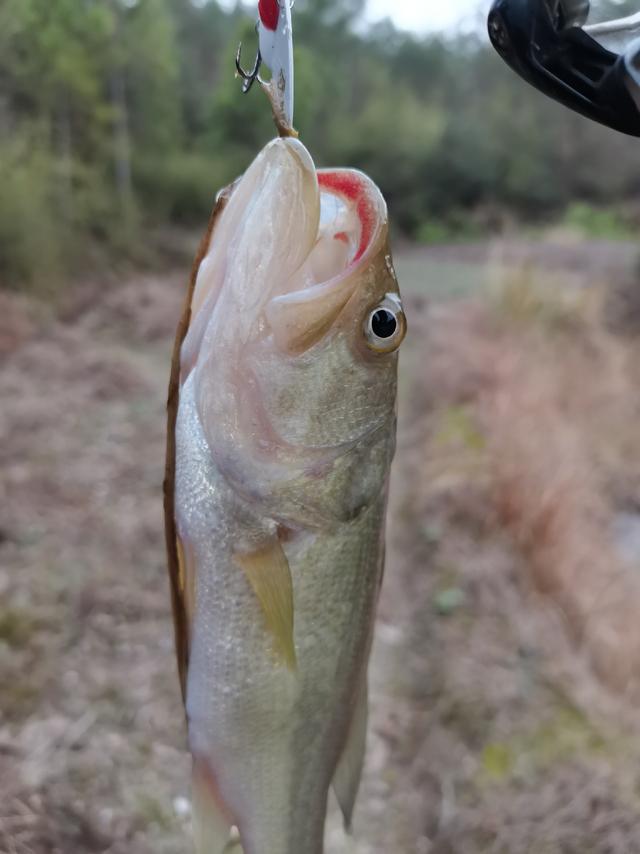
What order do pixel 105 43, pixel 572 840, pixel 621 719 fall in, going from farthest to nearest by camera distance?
pixel 105 43
pixel 621 719
pixel 572 840

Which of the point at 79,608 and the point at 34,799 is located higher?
the point at 34,799

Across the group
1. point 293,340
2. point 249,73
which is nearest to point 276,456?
point 293,340

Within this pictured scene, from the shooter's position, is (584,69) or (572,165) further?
(572,165)

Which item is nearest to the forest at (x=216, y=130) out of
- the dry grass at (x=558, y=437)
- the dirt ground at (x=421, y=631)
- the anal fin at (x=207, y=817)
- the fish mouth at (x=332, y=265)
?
the dirt ground at (x=421, y=631)

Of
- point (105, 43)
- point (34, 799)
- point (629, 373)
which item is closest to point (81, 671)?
point (34, 799)

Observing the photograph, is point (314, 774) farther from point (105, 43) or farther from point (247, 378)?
point (105, 43)

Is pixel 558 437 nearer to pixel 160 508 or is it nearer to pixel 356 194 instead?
pixel 160 508

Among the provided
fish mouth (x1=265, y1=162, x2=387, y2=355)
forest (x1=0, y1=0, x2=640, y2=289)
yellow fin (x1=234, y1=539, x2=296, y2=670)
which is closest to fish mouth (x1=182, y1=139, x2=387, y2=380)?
fish mouth (x1=265, y1=162, x2=387, y2=355)
